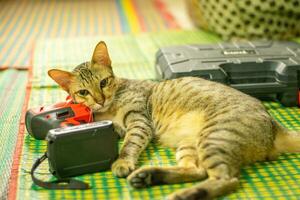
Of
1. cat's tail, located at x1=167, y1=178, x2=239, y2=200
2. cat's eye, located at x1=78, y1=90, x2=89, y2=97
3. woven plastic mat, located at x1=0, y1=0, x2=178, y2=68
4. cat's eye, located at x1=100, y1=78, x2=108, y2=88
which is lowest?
woven plastic mat, located at x1=0, y1=0, x2=178, y2=68

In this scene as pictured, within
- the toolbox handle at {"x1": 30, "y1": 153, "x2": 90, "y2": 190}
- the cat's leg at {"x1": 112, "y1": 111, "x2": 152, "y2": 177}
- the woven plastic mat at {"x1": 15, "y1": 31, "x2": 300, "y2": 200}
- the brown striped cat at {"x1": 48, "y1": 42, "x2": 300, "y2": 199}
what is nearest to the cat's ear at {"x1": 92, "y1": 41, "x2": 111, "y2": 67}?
the brown striped cat at {"x1": 48, "y1": 42, "x2": 300, "y2": 199}

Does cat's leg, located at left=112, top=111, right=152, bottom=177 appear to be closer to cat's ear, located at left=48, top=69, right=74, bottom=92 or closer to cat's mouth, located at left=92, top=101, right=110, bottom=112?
cat's mouth, located at left=92, top=101, right=110, bottom=112

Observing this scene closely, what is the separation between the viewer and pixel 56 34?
11.9ft

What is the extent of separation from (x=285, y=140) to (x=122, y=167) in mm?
596

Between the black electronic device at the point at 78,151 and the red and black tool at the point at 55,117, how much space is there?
178mm

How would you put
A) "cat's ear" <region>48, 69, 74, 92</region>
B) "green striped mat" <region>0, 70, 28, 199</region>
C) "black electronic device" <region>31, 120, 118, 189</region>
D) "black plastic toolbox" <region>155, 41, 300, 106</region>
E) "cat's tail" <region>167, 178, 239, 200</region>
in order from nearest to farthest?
"cat's tail" <region>167, 178, 239, 200</region> → "black electronic device" <region>31, 120, 118, 189</region> → "green striped mat" <region>0, 70, 28, 199</region> → "cat's ear" <region>48, 69, 74, 92</region> → "black plastic toolbox" <region>155, 41, 300, 106</region>

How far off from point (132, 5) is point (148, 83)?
2680 millimetres

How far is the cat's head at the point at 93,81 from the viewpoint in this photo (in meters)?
1.82

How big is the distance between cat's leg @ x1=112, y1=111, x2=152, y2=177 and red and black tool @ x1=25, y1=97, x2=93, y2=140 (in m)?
0.16

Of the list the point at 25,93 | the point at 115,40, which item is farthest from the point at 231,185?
the point at 115,40

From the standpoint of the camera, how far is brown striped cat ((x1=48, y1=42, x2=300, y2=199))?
58.4 inches

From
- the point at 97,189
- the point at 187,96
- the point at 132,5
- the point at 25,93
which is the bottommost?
the point at 132,5

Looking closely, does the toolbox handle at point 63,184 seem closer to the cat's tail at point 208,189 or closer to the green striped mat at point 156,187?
the green striped mat at point 156,187

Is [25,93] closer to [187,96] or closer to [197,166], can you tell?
[187,96]
